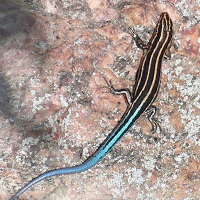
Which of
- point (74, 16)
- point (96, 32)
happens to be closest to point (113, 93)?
point (96, 32)

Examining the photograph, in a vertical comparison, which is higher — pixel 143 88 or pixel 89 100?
pixel 143 88

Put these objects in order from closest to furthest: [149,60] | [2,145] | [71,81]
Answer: [2,145]
[71,81]
[149,60]

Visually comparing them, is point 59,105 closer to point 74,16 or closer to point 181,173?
point 74,16
